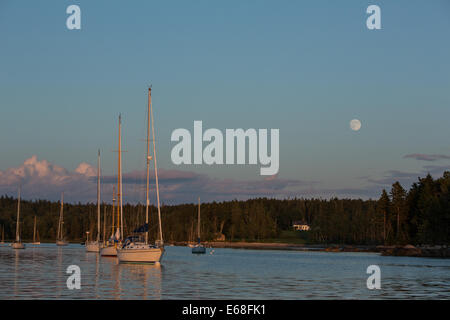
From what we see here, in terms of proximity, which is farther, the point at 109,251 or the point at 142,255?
the point at 109,251

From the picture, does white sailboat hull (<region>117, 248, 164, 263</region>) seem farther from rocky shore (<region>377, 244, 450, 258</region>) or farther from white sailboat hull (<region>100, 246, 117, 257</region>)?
rocky shore (<region>377, 244, 450, 258</region>)

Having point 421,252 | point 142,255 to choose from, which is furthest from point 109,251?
point 421,252

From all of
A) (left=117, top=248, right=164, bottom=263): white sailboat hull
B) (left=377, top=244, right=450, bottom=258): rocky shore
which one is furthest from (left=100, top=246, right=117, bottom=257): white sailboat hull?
(left=377, top=244, right=450, bottom=258): rocky shore

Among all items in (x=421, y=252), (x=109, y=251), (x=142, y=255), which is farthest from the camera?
(x=421, y=252)

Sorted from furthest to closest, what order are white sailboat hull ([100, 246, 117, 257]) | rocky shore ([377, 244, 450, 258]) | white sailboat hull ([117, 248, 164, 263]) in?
rocky shore ([377, 244, 450, 258]) < white sailboat hull ([100, 246, 117, 257]) < white sailboat hull ([117, 248, 164, 263])

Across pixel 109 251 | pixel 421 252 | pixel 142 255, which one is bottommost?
pixel 421 252

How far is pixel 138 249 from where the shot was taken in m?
69.4

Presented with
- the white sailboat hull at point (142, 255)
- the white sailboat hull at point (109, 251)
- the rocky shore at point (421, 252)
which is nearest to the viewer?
the white sailboat hull at point (142, 255)

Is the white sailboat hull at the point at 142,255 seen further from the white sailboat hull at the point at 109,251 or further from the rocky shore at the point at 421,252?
the rocky shore at the point at 421,252

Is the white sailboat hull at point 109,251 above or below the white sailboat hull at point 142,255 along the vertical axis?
below

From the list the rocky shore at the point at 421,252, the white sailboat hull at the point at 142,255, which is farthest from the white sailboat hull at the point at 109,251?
the rocky shore at the point at 421,252

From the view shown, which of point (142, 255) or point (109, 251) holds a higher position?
point (142, 255)

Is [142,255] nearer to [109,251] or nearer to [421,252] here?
[109,251]
